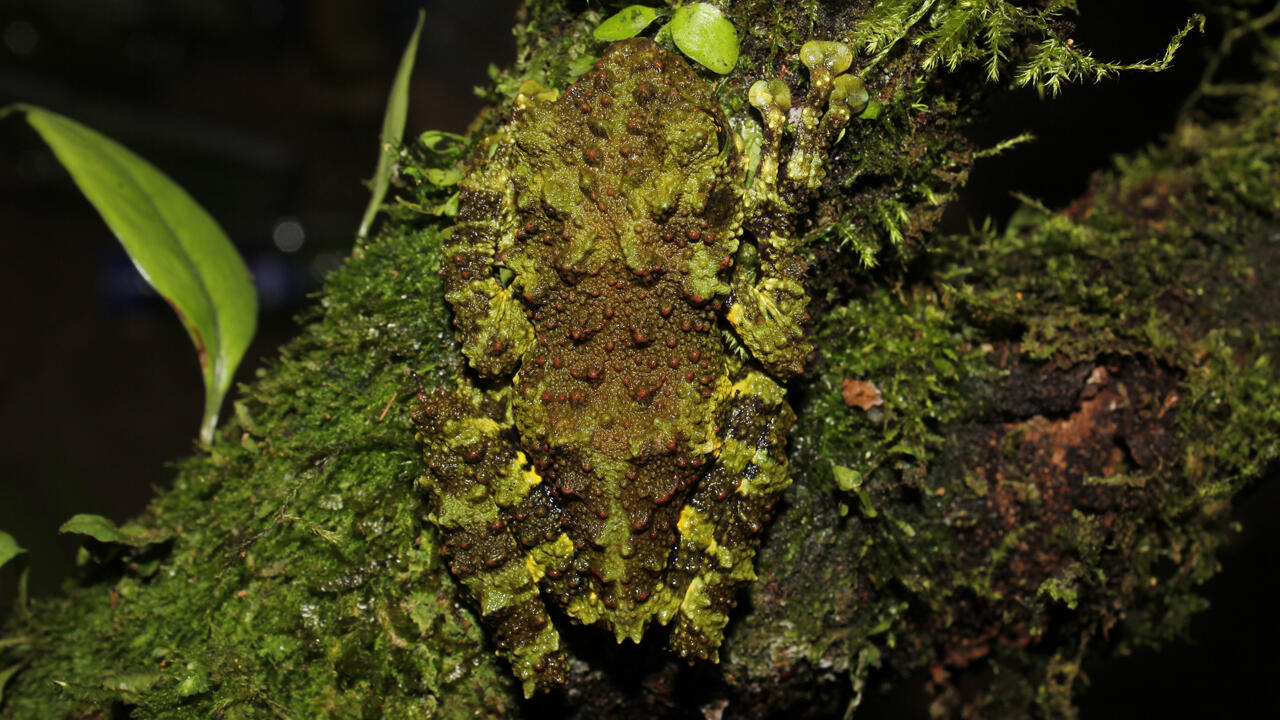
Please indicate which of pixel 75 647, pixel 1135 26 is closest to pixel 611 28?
pixel 1135 26

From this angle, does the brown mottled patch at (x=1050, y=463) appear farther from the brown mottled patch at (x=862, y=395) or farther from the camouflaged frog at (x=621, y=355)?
the camouflaged frog at (x=621, y=355)

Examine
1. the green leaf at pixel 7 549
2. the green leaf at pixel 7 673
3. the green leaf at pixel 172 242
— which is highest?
the green leaf at pixel 172 242

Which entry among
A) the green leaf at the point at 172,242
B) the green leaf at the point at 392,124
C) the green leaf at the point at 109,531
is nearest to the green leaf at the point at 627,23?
the green leaf at the point at 392,124

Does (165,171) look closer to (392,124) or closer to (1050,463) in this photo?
(392,124)

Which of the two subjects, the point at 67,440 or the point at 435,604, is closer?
the point at 435,604

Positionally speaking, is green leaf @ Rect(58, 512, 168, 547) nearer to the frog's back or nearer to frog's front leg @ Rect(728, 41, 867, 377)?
the frog's back

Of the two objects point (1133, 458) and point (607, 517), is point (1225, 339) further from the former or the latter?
point (607, 517)

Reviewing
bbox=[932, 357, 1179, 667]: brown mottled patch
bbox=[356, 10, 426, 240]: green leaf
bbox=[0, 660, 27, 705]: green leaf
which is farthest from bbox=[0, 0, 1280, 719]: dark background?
bbox=[0, 660, 27, 705]: green leaf

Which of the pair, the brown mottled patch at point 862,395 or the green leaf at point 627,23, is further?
the brown mottled patch at point 862,395

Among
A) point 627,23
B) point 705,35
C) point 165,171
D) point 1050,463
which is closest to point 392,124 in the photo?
point 627,23
